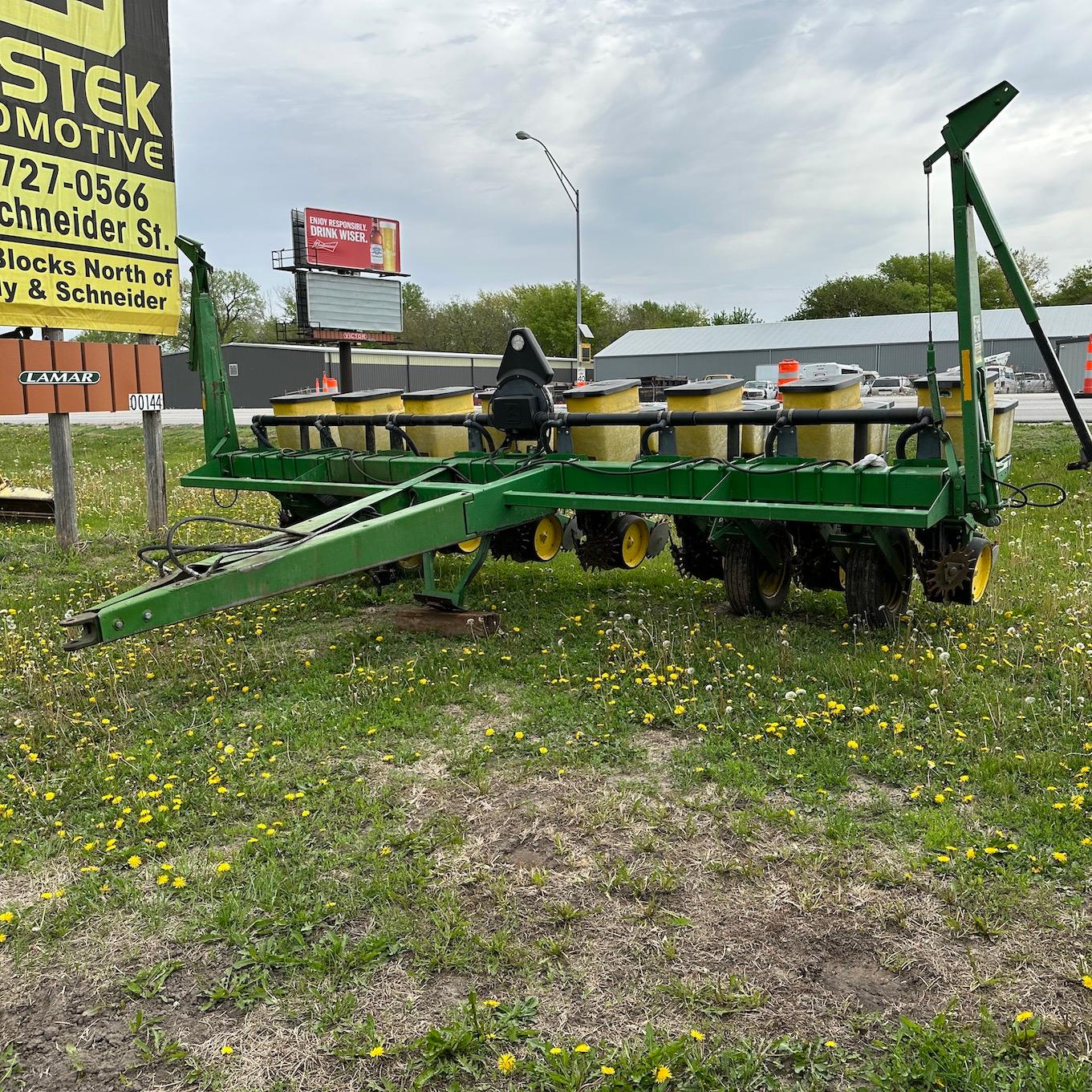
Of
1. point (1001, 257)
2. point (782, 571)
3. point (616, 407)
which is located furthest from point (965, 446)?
point (616, 407)

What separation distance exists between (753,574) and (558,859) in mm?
3114

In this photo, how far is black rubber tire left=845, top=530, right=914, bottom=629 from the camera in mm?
5836

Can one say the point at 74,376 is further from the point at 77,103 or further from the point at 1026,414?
the point at 1026,414

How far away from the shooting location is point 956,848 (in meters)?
3.58

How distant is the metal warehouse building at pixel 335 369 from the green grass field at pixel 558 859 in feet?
146

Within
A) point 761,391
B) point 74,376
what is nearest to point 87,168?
point 74,376

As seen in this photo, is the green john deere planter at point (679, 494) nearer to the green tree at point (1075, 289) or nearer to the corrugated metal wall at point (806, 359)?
the corrugated metal wall at point (806, 359)

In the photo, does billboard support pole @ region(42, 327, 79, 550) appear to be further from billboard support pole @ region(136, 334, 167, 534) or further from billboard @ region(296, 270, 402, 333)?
billboard @ region(296, 270, 402, 333)

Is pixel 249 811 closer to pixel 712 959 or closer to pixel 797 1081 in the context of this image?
pixel 712 959

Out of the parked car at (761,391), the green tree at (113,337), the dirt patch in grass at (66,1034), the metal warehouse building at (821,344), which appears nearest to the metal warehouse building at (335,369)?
the green tree at (113,337)

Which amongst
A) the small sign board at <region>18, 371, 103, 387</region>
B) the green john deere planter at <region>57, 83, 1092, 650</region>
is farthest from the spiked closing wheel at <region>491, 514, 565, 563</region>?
the small sign board at <region>18, 371, 103, 387</region>

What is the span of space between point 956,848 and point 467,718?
2.32m

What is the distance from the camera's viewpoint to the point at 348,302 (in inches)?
1678

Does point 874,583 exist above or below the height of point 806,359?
below
